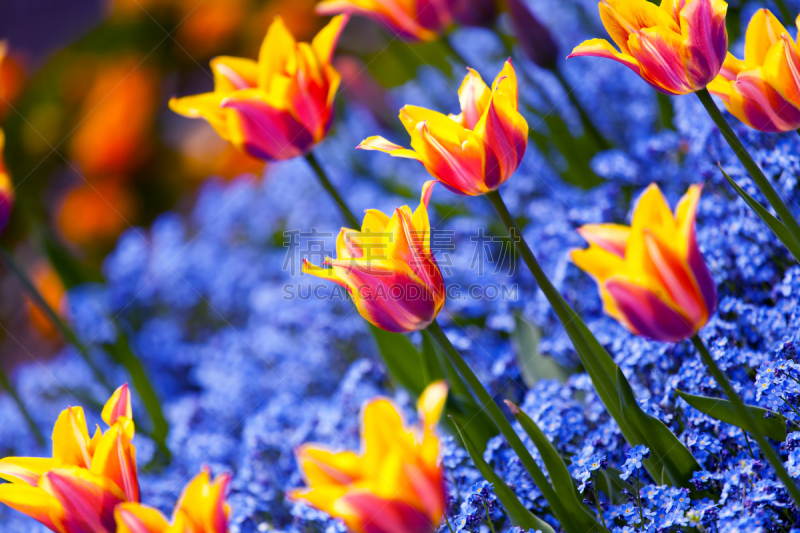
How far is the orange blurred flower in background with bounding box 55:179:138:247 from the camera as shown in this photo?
3311 millimetres

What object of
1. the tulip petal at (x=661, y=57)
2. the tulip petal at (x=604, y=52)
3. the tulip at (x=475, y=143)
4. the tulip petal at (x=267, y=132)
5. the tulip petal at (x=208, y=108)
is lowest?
the tulip at (x=475, y=143)

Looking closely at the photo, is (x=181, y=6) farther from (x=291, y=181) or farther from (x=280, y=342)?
Result: (x=280, y=342)

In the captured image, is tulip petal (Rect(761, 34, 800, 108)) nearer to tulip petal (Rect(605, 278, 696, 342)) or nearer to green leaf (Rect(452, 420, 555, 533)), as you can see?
tulip petal (Rect(605, 278, 696, 342))

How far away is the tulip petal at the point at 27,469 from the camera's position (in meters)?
0.85

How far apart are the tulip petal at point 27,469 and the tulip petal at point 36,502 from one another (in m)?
0.02

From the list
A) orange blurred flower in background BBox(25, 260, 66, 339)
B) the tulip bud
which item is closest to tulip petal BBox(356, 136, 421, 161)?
the tulip bud

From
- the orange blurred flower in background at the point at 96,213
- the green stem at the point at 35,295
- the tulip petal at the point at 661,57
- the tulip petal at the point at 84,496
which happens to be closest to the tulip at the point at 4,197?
the green stem at the point at 35,295

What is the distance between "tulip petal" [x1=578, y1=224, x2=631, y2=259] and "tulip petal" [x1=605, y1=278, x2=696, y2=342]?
0.20 feet

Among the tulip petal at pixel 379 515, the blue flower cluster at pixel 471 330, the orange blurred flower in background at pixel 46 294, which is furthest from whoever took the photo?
the orange blurred flower in background at pixel 46 294

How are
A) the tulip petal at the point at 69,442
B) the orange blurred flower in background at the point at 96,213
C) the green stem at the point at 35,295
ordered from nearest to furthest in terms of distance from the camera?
the tulip petal at the point at 69,442 → the green stem at the point at 35,295 → the orange blurred flower in background at the point at 96,213

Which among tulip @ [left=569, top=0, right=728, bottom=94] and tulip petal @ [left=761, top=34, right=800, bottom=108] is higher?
tulip @ [left=569, top=0, right=728, bottom=94]

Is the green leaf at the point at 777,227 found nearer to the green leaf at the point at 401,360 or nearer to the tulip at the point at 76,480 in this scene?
the green leaf at the point at 401,360

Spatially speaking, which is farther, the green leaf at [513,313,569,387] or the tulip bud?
the tulip bud

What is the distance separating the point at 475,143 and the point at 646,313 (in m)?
0.32
